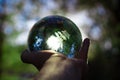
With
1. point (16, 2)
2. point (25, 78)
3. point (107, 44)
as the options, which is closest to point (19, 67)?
point (25, 78)

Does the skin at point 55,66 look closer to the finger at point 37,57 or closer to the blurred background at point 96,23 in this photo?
the finger at point 37,57

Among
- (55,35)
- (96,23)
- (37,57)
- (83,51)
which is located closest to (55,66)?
(37,57)

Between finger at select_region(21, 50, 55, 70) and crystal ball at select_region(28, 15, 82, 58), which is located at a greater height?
crystal ball at select_region(28, 15, 82, 58)

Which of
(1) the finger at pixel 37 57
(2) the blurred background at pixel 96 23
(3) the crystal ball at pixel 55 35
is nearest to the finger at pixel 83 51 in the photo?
(3) the crystal ball at pixel 55 35

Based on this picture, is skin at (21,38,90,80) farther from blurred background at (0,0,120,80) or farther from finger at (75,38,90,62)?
blurred background at (0,0,120,80)

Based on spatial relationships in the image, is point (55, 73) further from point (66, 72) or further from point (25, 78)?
point (25, 78)

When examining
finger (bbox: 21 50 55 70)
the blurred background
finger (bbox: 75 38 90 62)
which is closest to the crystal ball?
finger (bbox: 75 38 90 62)
